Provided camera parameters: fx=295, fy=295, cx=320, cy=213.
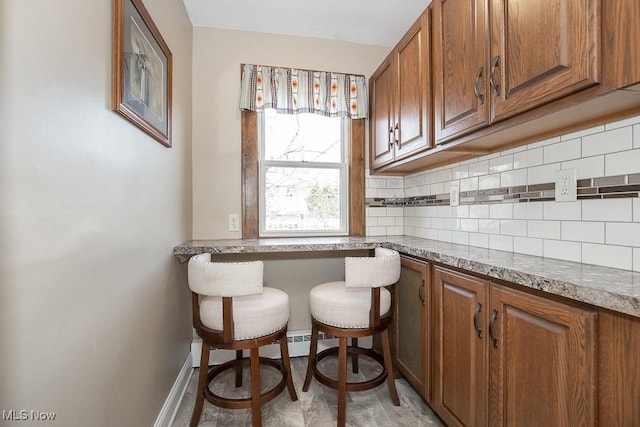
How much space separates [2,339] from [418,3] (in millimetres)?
2520

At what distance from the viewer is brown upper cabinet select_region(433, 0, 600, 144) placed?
0.89m

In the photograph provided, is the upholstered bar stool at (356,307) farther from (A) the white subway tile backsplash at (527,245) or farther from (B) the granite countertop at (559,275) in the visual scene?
(A) the white subway tile backsplash at (527,245)

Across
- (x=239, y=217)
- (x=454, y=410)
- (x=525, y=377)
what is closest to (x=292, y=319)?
(x=239, y=217)

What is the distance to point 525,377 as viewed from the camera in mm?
988

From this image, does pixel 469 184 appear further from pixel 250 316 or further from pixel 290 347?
pixel 290 347

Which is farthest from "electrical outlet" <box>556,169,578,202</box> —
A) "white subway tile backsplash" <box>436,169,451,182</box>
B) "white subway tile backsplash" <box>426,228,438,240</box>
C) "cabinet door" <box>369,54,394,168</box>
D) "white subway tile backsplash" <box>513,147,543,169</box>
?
"cabinet door" <box>369,54,394,168</box>

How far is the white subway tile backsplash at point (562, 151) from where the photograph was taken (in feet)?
3.88

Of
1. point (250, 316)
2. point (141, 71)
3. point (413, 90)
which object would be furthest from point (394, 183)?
point (141, 71)

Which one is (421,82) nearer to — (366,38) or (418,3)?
(418,3)

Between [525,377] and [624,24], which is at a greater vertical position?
[624,24]

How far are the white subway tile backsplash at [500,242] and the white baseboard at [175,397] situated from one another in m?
1.88

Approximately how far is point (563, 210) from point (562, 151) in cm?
25

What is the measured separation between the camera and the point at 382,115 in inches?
85.1

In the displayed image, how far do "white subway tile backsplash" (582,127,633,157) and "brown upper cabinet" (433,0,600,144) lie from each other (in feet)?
1.03
